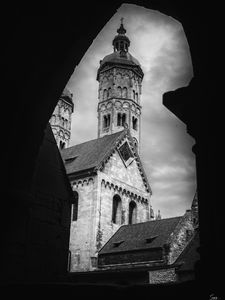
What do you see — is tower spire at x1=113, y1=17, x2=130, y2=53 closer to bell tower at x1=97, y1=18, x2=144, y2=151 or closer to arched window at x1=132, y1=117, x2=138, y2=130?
bell tower at x1=97, y1=18, x2=144, y2=151

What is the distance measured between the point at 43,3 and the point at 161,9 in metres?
1.55

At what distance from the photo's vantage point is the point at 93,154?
35000 millimetres

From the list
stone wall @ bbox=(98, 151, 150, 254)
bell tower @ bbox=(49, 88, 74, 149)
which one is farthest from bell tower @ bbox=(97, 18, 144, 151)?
stone wall @ bbox=(98, 151, 150, 254)

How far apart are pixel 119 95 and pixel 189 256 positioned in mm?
31969

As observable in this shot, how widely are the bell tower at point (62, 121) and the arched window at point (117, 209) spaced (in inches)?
857

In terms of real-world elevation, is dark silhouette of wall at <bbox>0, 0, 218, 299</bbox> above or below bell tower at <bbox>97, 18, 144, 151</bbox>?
below

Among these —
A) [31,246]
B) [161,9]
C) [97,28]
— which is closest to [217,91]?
[161,9]

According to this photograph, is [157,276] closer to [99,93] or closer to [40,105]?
[40,105]

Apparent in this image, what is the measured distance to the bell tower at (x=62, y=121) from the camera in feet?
177

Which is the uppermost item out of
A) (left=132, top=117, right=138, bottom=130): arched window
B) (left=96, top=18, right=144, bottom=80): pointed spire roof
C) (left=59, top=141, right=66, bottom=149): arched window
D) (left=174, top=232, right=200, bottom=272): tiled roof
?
(left=96, top=18, right=144, bottom=80): pointed spire roof

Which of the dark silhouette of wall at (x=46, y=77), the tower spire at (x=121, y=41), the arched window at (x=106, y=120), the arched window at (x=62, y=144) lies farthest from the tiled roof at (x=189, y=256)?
the tower spire at (x=121, y=41)

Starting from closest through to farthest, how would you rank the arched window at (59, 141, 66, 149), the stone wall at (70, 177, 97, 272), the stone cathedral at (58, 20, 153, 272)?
1. the stone wall at (70, 177, 97, 272)
2. the stone cathedral at (58, 20, 153, 272)
3. the arched window at (59, 141, 66, 149)

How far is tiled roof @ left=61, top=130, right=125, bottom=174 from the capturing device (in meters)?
33.1

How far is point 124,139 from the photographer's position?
36.1m
